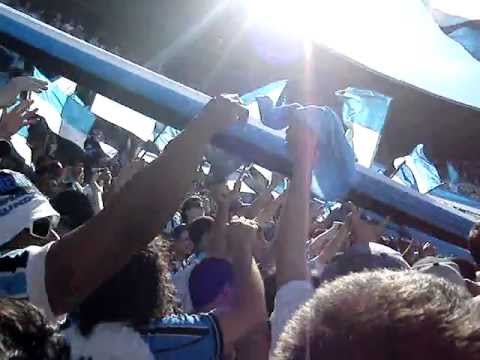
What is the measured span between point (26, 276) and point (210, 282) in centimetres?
143

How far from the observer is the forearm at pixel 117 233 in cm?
169

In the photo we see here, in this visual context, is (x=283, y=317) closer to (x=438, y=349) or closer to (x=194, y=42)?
(x=438, y=349)

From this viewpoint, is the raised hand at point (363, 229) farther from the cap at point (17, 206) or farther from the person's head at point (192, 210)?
the person's head at point (192, 210)

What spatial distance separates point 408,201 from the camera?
3.21 m

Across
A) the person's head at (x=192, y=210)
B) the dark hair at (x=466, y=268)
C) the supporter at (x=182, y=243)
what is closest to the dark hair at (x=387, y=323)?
the dark hair at (x=466, y=268)

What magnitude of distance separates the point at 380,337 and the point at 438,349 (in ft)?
0.21

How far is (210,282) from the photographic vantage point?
3.18 metres

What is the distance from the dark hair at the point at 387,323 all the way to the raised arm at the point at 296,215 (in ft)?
3.05

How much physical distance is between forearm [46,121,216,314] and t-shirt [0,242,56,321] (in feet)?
0.06

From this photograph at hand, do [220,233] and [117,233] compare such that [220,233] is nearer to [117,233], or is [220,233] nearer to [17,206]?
[17,206]

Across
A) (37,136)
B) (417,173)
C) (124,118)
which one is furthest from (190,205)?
(37,136)

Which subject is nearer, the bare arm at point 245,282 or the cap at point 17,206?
the cap at point 17,206

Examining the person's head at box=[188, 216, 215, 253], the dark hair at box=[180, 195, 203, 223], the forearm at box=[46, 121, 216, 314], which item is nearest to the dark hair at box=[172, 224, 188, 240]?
the person's head at box=[188, 216, 215, 253]

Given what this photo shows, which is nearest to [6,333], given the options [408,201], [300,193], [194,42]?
[300,193]
